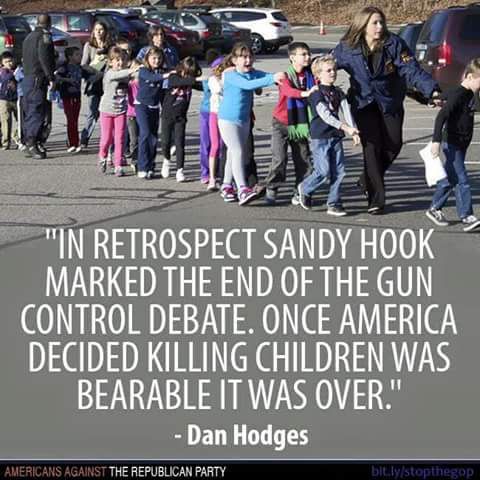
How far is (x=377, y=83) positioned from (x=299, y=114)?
84 cm

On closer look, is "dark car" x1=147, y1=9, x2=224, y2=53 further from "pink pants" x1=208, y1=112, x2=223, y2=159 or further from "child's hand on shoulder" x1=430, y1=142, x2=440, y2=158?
"child's hand on shoulder" x1=430, y1=142, x2=440, y2=158

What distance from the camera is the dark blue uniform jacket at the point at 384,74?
480 inches

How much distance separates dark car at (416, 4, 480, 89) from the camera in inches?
878

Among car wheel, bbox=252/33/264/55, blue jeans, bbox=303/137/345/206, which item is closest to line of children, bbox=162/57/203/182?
blue jeans, bbox=303/137/345/206

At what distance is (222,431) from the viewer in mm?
6594

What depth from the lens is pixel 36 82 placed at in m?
17.0

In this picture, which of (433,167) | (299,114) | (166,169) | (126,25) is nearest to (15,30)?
(126,25)

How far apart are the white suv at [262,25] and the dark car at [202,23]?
6.36 feet

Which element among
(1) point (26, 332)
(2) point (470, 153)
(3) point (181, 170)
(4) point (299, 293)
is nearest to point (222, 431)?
(1) point (26, 332)

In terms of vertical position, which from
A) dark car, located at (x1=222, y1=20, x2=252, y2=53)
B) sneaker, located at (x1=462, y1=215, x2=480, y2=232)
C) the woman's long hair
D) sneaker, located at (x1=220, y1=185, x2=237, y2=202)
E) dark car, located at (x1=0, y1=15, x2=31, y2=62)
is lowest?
dark car, located at (x1=222, y1=20, x2=252, y2=53)

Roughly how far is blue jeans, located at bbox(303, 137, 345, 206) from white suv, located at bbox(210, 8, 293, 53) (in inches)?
1218

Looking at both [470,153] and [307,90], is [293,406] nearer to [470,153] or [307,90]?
[307,90]

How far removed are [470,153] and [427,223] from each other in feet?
16.2

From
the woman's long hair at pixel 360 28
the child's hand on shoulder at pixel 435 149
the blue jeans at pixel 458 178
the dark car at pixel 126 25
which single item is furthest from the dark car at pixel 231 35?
the child's hand on shoulder at pixel 435 149
